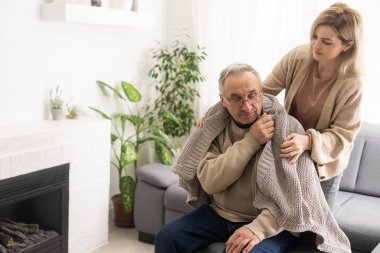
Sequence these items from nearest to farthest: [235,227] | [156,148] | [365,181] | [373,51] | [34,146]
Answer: [235,227] < [34,146] < [365,181] < [373,51] < [156,148]

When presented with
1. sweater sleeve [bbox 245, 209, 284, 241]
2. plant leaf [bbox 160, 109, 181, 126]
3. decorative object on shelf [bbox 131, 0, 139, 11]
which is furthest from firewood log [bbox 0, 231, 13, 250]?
decorative object on shelf [bbox 131, 0, 139, 11]

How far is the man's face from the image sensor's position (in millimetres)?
2092

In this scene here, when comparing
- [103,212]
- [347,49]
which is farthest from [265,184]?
[103,212]

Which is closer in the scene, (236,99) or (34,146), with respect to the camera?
(236,99)

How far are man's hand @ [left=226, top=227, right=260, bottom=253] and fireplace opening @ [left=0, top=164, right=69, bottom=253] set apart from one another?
3.99ft

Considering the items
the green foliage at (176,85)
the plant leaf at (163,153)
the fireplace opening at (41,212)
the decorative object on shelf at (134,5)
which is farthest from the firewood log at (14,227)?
the decorative object on shelf at (134,5)

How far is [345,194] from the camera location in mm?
3162

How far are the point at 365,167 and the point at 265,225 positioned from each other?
4.54 feet

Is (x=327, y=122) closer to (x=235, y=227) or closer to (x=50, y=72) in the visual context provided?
(x=235, y=227)

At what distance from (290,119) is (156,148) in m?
1.70

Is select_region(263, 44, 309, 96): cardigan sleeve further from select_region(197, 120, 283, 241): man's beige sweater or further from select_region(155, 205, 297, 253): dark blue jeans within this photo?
select_region(155, 205, 297, 253): dark blue jeans

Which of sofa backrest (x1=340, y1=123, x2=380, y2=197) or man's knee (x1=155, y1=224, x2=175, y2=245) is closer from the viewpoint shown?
man's knee (x1=155, y1=224, x2=175, y2=245)

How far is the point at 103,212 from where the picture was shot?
336 cm

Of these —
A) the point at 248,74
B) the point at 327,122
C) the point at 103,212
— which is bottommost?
the point at 103,212
